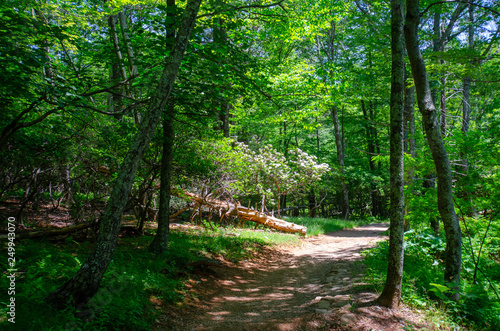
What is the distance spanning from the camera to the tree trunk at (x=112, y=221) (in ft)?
10.2

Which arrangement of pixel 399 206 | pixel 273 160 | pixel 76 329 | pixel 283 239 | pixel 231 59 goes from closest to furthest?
1. pixel 76 329
2. pixel 399 206
3. pixel 231 59
4. pixel 283 239
5. pixel 273 160

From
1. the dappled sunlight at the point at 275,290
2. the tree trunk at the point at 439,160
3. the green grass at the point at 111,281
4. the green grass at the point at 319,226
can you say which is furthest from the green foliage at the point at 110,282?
the green grass at the point at 319,226

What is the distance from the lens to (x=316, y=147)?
2575 cm

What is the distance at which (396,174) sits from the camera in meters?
4.05

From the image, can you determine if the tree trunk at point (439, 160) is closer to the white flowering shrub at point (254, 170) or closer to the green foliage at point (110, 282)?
the green foliage at point (110, 282)

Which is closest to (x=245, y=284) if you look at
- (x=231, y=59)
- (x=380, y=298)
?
(x=380, y=298)

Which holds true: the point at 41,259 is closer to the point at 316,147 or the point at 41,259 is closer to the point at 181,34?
the point at 181,34

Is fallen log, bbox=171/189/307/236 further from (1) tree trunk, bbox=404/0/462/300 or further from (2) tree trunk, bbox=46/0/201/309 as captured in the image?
(1) tree trunk, bbox=404/0/462/300

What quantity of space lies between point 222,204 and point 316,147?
1709 cm

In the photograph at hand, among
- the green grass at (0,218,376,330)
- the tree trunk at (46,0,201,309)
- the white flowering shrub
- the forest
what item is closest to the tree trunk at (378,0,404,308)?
the forest

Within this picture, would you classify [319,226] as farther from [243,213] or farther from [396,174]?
[396,174]

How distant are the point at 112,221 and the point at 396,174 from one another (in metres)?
4.05

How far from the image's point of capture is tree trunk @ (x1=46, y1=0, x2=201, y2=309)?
3123 mm

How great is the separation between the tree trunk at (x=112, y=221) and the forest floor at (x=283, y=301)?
3.86ft
